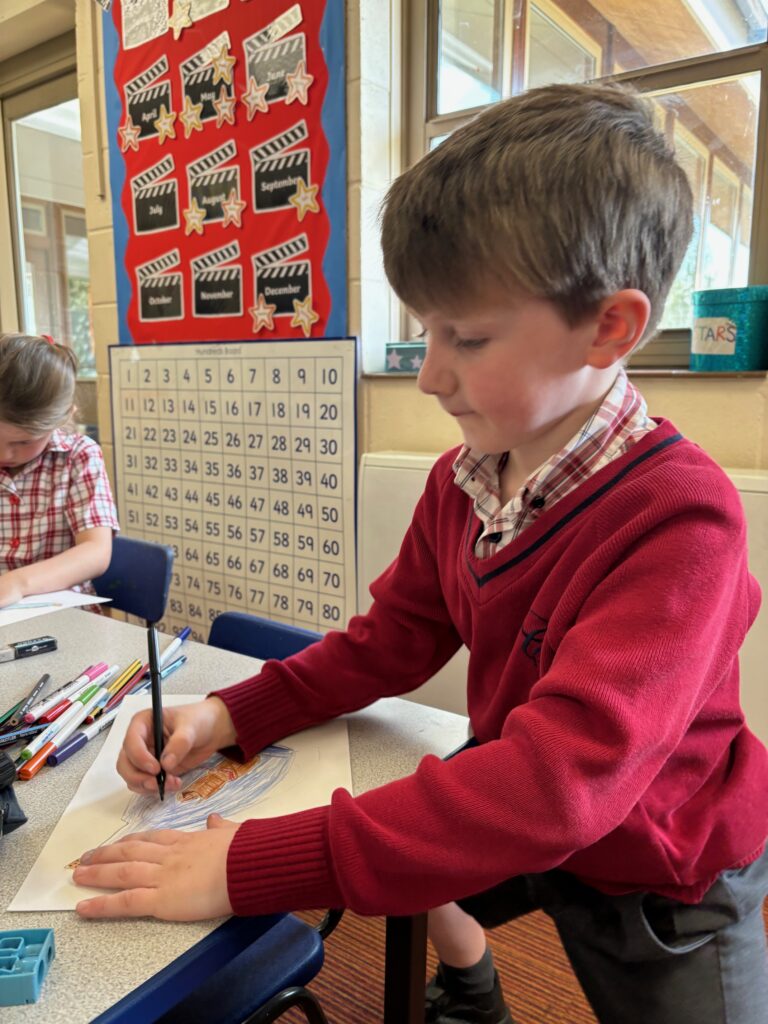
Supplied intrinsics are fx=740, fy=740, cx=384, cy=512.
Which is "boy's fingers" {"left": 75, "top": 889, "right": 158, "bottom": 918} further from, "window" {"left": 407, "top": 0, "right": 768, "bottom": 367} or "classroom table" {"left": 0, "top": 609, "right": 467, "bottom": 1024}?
"window" {"left": 407, "top": 0, "right": 768, "bottom": 367}

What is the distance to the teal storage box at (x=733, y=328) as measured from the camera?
1321 mm

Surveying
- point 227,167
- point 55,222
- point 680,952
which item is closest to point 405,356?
point 227,167

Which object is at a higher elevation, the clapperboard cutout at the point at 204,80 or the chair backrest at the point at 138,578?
the clapperboard cutout at the point at 204,80

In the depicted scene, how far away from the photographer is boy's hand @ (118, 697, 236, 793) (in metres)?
0.67

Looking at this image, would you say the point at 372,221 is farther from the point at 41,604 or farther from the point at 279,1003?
the point at 279,1003

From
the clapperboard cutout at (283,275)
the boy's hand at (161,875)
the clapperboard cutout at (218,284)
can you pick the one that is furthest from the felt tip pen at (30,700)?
the clapperboard cutout at (218,284)

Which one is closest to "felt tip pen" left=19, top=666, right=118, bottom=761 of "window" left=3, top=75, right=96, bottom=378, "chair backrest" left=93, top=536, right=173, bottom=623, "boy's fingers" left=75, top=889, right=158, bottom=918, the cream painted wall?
"boy's fingers" left=75, top=889, right=158, bottom=918

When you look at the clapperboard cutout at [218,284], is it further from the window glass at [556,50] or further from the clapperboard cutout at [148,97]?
the window glass at [556,50]

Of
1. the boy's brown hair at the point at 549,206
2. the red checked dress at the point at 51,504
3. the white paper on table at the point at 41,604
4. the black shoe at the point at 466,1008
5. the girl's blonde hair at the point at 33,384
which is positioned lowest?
the black shoe at the point at 466,1008

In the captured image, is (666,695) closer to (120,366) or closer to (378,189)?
(378,189)

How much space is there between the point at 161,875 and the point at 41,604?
81cm

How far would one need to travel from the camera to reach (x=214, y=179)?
2.01 meters

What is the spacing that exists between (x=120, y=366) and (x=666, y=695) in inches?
87.1

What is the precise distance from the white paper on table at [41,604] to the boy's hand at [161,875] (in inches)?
26.8
